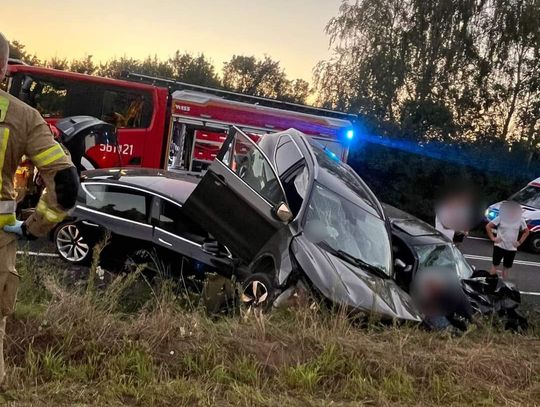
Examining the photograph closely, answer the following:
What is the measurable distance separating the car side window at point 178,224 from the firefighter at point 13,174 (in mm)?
3783

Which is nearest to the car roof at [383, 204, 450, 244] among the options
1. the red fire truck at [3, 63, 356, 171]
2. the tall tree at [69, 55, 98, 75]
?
the red fire truck at [3, 63, 356, 171]

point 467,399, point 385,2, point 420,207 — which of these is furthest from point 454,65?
point 467,399

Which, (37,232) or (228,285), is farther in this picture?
(228,285)

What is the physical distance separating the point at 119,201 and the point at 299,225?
2594 millimetres

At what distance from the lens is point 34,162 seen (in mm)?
2758

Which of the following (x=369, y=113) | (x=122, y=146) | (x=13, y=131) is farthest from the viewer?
(x=369, y=113)

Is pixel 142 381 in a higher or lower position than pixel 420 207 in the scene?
higher

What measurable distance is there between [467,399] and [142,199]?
15.4 feet

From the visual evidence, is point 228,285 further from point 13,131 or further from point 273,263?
point 13,131

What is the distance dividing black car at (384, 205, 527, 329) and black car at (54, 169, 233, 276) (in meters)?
2.14

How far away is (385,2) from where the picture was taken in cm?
2086

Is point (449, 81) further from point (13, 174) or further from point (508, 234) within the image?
point (13, 174)

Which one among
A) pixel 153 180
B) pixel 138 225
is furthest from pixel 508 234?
pixel 138 225

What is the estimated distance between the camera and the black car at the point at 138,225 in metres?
6.54
